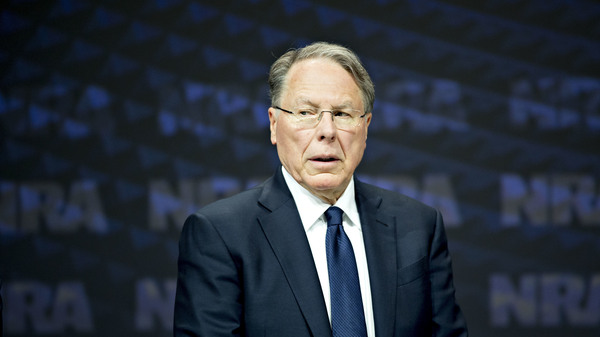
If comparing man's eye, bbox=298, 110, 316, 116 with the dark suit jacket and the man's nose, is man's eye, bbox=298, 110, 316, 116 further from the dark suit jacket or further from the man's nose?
the dark suit jacket

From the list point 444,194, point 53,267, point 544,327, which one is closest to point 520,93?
point 444,194

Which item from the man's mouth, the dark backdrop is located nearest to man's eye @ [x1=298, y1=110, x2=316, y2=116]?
the man's mouth

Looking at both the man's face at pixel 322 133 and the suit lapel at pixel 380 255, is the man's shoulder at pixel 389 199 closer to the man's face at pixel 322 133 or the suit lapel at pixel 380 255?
the suit lapel at pixel 380 255

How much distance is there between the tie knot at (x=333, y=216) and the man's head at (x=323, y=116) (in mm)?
42

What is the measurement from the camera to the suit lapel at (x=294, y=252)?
1386 millimetres

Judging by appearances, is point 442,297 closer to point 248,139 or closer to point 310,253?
point 310,253

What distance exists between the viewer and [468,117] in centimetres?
333

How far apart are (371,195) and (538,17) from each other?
2.24 meters

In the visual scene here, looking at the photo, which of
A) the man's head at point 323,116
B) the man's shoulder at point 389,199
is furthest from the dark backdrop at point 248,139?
the man's head at point 323,116

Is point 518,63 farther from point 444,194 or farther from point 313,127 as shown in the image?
point 313,127

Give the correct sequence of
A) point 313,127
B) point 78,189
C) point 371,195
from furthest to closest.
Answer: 1. point 78,189
2. point 371,195
3. point 313,127

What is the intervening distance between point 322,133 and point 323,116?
0.04m

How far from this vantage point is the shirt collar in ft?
5.02

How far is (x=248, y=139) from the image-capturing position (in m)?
3.28
